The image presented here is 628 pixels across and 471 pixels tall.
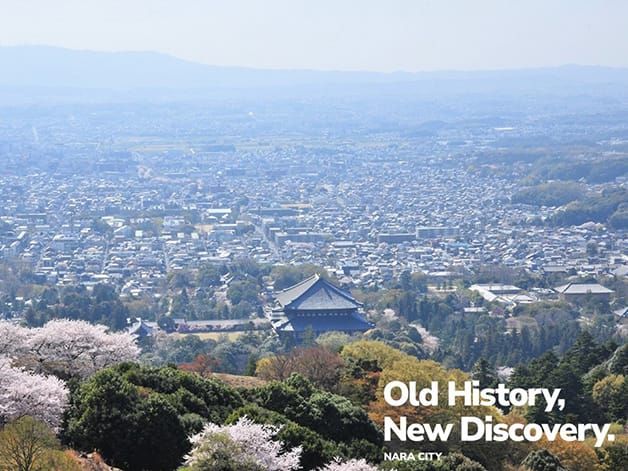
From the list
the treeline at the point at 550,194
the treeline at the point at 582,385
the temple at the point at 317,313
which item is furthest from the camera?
the treeline at the point at 550,194

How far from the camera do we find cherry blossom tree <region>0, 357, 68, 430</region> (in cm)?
1356

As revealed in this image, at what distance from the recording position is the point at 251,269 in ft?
168

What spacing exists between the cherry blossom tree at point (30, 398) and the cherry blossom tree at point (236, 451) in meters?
2.30

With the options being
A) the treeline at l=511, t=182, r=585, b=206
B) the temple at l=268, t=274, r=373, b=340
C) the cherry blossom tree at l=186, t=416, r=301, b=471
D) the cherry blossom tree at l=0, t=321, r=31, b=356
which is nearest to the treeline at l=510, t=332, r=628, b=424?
the cherry blossom tree at l=0, t=321, r=31, b=356

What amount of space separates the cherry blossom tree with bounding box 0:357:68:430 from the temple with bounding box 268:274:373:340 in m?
21.6

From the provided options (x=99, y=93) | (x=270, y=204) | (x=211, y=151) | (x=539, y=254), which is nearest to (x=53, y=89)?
(x=99, y=93)

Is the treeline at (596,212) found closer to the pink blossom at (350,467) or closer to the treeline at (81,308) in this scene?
the treeline at (81,308)

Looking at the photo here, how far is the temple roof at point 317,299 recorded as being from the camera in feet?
123

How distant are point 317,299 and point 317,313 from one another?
2.58ft

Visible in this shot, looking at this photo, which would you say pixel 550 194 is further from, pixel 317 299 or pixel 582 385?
pixel 582 385

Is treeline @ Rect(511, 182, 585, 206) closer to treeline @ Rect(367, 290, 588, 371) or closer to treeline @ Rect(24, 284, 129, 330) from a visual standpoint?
treeline @ Rect(367, 290, 588, 371)

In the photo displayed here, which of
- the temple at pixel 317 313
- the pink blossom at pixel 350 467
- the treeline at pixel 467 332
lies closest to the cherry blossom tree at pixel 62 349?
the pink blossom at pixel 350 467

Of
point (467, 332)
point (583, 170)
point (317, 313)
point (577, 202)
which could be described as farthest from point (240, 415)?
point (583, 170)

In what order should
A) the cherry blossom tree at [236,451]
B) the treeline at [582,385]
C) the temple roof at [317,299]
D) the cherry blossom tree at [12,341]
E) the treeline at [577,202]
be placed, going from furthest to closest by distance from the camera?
the treeline at [577,202], the temple roof at [317,299], the treeline at [582,385], the cherry blossom tree at [12,341], the cherry blossom tree at [236,451]
